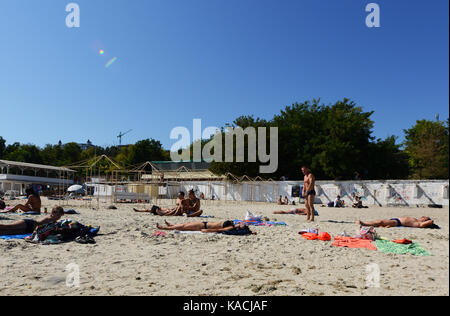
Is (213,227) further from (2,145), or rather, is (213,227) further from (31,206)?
(2,145)

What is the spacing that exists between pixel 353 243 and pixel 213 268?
2935 mm

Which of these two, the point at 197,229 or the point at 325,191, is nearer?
the point at 197,229

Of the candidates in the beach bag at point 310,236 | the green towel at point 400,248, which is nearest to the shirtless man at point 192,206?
the beach bag at point 310,236

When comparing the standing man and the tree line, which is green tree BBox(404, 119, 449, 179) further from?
the tree line

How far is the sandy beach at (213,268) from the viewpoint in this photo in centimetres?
328

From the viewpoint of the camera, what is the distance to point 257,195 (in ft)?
103

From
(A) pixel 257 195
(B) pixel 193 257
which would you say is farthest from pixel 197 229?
(A) pixel 257 195

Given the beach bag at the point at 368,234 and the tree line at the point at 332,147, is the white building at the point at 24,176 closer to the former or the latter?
the tree line at the point at 332,147

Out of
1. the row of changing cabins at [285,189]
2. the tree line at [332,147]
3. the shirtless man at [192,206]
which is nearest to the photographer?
the shirtless man at [192,206]

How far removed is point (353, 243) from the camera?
19.0 feet

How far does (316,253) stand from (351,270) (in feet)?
3.57

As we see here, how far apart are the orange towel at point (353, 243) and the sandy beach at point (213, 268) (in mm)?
248

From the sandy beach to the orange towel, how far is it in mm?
248
